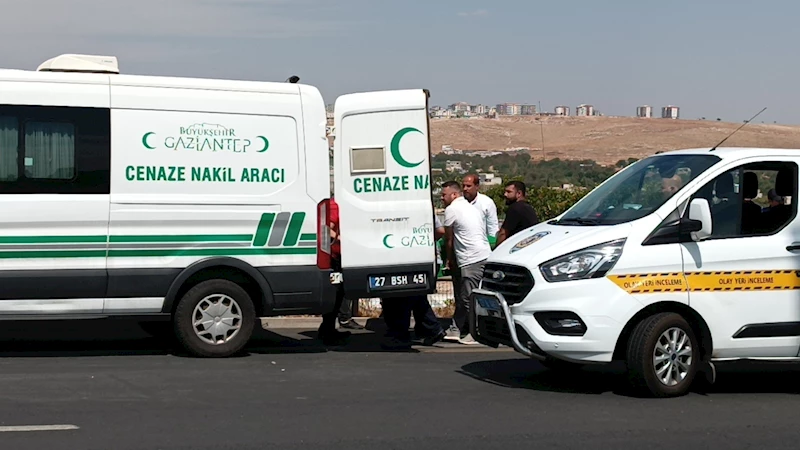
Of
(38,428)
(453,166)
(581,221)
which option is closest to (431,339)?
(581,221)

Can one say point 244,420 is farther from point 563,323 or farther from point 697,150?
point 697,150

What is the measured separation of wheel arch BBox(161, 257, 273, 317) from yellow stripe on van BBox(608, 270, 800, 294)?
3.52 m

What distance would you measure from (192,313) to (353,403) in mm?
2596

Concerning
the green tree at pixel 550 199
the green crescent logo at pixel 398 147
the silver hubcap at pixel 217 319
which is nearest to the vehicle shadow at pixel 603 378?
the green crescent logo at pixel 398 147

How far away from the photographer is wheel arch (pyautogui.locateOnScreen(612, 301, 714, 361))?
8.52 meters

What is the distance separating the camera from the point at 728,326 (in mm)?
8633

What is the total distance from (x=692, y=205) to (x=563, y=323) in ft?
4.31

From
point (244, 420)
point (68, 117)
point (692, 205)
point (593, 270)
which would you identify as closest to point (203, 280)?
point (68, 117)

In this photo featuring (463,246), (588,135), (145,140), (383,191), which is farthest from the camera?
(588,135)

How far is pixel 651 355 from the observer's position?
8.44 meters

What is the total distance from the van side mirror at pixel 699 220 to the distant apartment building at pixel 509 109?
931 inches

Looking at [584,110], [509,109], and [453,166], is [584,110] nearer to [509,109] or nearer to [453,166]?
[509,109]

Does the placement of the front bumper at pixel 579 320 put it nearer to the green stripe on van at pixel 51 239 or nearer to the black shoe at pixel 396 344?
the black shoe at pixel 396 344

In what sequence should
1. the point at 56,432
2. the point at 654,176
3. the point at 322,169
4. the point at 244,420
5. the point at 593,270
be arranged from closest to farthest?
the point at 56,432 < the point at 244,420 < the point at 593,270 < the point at 654,176 < the point at 322,169
